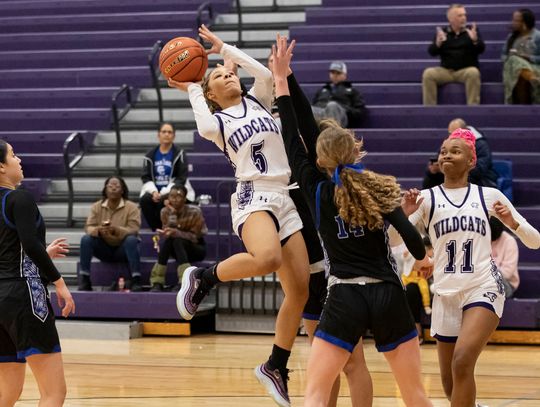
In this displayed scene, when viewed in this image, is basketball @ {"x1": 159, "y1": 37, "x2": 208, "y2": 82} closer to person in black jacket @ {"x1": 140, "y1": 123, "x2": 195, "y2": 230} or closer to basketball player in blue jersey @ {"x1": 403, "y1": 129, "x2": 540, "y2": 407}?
basketball player in blue jersey @ {"x1": 403, "y1": 129, "x2": 540, "y2": 407}

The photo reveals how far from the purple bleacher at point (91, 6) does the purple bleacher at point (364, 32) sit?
72.9 inches

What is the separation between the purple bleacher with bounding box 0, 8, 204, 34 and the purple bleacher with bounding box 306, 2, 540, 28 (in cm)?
192

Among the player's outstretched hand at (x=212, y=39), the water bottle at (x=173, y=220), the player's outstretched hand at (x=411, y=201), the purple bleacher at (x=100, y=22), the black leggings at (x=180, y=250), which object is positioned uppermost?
the purple bleacher at (x=100, y=22)

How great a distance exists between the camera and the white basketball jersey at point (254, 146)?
5641mm

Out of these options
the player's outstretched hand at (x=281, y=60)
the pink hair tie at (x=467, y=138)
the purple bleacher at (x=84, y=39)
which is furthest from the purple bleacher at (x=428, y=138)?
the player's outstretched hand at (x=281, y=60)

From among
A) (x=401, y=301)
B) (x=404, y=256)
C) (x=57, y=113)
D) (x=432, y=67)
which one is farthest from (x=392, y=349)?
(x=57, y=113)

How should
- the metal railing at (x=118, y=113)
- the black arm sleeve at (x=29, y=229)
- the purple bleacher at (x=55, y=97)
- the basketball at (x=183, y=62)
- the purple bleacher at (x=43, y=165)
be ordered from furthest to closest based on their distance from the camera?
the purple bleacher at (x=55, y=97)
the purple bleacher at (x=43, y=165)
the metal railing at (x=118, y=113)
the basketball at (x=183, y=62)
the black arm sleeve at (x=29, y=229)

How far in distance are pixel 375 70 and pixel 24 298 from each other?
8.75m

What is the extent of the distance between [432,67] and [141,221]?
4.15 metres

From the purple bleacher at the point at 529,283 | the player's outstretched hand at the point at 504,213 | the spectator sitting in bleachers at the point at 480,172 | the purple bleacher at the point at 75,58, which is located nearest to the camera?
the player's outstretched hand at the point at 504,213

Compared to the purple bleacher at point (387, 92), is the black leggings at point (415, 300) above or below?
A: below

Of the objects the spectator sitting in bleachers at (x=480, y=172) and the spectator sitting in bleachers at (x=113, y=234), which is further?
the spectator sitting in bleachers at (x=113, y=234)

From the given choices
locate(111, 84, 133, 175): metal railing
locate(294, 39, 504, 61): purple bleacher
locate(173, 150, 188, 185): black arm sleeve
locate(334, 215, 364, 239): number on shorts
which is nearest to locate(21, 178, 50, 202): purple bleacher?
locate(111, 84, 133, 175): metal railing

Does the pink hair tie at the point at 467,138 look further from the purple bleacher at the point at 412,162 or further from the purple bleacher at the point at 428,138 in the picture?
the purple bleacher at the point at 428,138
